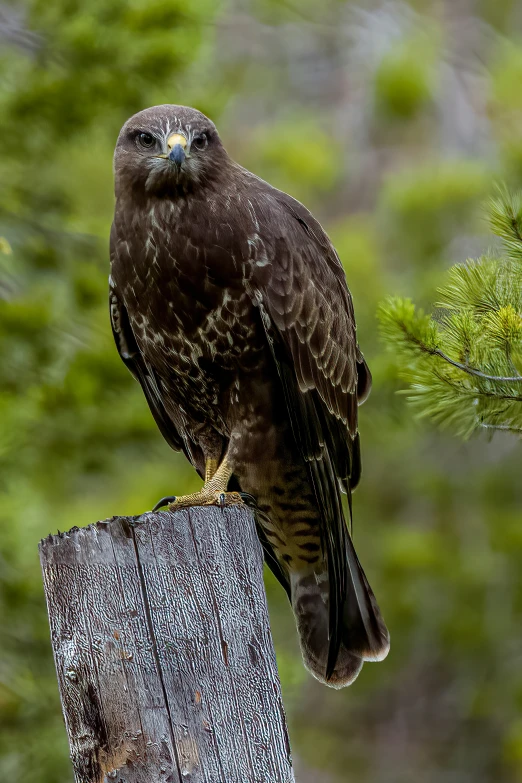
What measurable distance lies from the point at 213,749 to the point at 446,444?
376 inches

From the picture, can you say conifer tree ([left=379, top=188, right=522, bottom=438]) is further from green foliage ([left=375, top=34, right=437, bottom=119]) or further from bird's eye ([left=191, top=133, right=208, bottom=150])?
green foliage ([left=375, top=34, right=437, bottom=119])

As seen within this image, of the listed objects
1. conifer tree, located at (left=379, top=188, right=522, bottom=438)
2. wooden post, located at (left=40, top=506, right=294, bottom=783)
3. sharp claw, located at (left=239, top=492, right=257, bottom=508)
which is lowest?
wooden post, located at (left=40, top=506, right=294, bottom=783)

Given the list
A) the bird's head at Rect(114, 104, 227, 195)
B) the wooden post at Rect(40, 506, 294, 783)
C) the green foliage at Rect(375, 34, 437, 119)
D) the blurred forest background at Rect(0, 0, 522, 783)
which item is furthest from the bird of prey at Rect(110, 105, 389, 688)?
the green foliage at Rect(375, 34, 437, 119)

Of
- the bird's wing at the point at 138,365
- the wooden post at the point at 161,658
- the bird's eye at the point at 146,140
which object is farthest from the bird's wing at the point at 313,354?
the wooden post at the point at 161,658

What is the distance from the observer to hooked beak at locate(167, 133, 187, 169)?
11.4 feet

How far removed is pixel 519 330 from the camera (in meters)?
2.56

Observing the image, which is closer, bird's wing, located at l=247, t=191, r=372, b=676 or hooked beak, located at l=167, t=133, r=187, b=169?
hooked beak, located at l=167, t=133, r=187, b=169

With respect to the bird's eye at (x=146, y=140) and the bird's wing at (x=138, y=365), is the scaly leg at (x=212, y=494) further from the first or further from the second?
the bird's eye at (x=146, y=140)

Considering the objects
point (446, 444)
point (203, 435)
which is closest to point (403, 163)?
point (446, 444)

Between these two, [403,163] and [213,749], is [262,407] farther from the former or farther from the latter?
[403,163]

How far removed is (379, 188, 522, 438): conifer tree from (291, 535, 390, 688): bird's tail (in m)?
1.18

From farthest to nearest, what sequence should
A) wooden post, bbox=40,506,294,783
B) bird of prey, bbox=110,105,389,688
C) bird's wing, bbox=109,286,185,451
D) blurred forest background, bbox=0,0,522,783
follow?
1. blurred forest background, bbox=0,0,522,783
2. bird's wing, bbox=109,286,185,451
3. bird of prey, bbox=110,105,389,688
4. wooden post, bbox=40,506,294,783

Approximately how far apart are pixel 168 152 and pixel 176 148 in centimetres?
6

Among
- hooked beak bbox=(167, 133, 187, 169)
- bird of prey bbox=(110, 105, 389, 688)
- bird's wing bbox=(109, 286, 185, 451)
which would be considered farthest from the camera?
bird's wing bbox=(109, 286, 185, 451)
